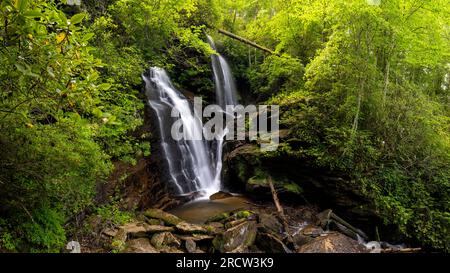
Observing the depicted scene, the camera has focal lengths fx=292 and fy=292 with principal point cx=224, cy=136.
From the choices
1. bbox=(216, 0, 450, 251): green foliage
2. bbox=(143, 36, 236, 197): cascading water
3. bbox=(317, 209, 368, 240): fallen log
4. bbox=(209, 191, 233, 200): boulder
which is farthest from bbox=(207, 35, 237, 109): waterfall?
bbox=(317, 209, 368, 240): fallen log

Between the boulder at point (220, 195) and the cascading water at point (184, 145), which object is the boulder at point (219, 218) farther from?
the cascading water at point (184, 145)

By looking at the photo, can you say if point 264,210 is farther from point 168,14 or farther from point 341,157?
point 168,14

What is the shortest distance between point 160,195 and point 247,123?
449cm

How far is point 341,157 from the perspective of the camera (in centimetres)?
858

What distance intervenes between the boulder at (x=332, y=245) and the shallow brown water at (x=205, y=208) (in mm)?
2502

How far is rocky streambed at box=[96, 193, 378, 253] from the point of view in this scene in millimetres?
5992

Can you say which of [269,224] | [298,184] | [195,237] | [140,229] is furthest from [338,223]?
[140,229]

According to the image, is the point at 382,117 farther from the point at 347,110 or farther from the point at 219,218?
the point at 219,218

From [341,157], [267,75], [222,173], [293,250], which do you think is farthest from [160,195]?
[267,75]

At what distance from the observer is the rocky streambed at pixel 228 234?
599 cm

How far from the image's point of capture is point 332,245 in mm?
6617

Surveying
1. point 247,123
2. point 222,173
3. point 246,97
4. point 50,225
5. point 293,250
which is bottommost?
point 293,250

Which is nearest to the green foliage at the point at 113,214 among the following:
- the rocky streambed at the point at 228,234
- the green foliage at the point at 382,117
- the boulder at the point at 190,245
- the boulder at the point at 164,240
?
the rocky streambed at the point at 228,234

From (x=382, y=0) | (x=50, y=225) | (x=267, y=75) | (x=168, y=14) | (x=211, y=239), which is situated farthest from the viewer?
(x=267, y=75)
